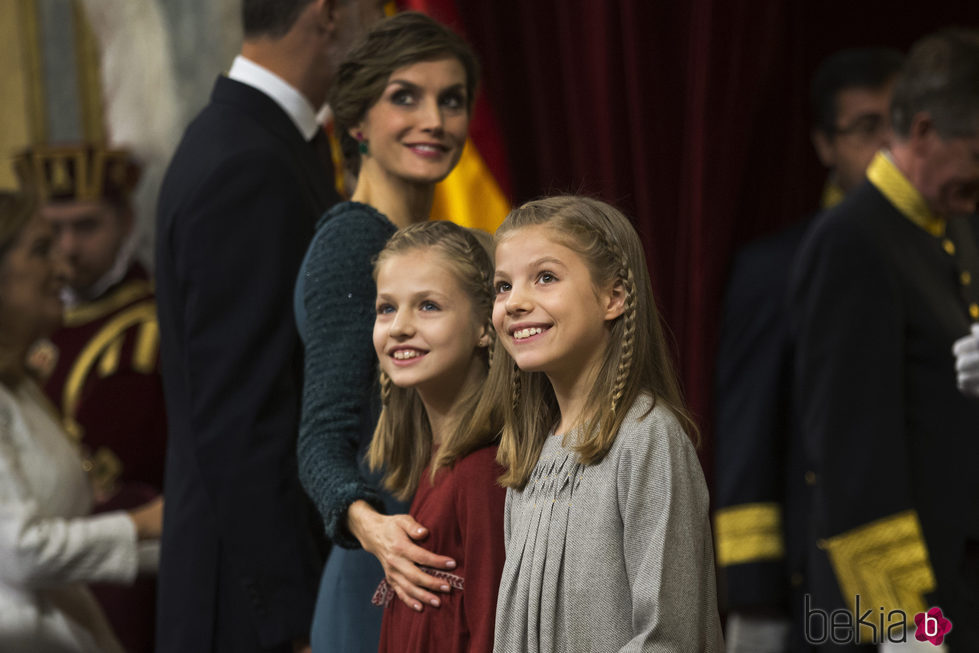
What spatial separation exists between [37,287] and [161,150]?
1.17 meters

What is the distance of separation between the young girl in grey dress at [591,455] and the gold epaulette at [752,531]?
5.63 feet

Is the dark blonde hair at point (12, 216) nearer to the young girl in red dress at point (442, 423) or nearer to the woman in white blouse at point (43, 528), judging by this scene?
the woman in white blouse at point (43, 528)

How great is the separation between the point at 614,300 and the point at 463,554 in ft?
1.24

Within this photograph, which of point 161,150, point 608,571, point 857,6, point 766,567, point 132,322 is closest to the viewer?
point 608,571

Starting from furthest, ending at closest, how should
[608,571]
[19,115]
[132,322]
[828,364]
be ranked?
[19,115], [132,322], [828,364], [608,571]

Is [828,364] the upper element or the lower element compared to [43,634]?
upper

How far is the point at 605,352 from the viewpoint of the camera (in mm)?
1632

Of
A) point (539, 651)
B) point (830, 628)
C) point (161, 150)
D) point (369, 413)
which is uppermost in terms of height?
point (161, 150)

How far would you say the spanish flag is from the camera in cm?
328

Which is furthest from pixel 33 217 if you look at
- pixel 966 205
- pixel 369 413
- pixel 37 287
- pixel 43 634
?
pixel 966 205

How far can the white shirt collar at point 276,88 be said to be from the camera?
2.32m

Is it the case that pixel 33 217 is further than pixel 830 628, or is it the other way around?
pixel 33 217

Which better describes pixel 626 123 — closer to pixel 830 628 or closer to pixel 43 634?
pixel 830 628

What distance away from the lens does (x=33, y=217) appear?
3.36 meters
